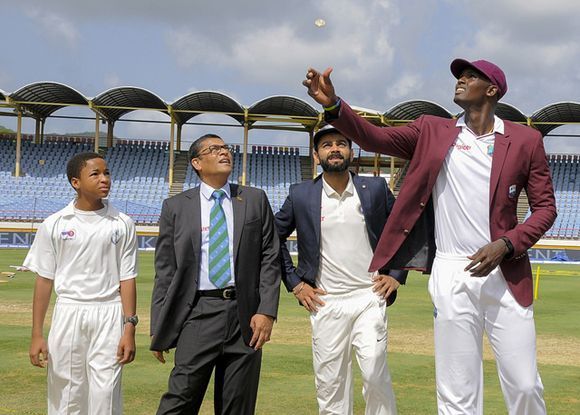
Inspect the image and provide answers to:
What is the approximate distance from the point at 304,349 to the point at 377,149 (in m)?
6.62

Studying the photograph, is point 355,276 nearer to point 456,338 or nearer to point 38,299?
point 456,338

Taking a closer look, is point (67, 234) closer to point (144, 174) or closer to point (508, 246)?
point (508, 246)

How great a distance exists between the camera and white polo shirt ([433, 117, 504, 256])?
4465 mm

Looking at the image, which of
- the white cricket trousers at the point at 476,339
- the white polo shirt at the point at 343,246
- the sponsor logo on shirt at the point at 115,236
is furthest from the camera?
the white polo shirt at the point at 343,246

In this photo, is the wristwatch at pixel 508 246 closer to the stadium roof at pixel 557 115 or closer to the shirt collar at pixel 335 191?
the shirt collar at pixel 335 191

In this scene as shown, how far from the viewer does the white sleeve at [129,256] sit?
545 centimetres

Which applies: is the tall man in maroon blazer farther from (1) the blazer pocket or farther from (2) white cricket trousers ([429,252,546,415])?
(1) the blazer pocket

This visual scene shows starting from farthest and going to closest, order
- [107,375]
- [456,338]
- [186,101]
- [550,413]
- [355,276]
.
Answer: [186,101] < [550,413] < [355,276] < [107,375] < [456,338]

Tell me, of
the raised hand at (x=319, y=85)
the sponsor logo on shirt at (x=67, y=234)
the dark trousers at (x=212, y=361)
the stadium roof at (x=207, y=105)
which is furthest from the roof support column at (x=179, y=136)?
the raised hand at (x=319, y=85)

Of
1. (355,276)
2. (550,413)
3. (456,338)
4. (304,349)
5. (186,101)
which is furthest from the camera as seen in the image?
(186,101)

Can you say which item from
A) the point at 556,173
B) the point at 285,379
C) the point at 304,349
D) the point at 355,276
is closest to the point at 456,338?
the point at 355,276

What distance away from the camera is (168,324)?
17.3ft

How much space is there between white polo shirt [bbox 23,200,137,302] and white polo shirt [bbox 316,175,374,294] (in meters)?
1.44

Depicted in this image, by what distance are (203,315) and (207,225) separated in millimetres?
603
